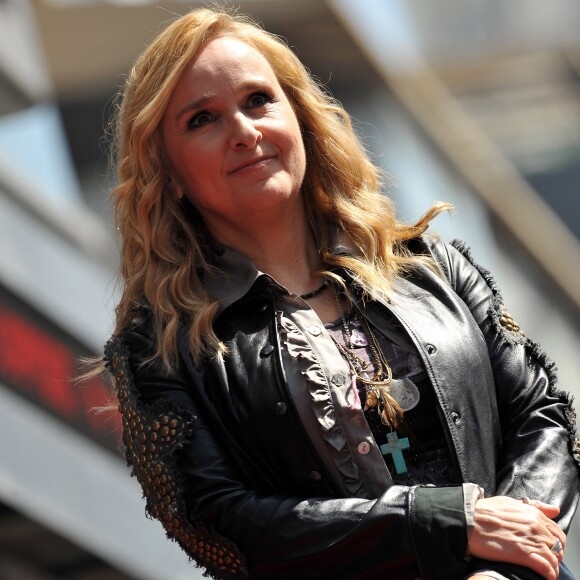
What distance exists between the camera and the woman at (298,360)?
2.20 m

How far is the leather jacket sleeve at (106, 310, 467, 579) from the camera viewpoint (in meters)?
2.15

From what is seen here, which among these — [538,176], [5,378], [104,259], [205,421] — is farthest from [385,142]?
[205,421]

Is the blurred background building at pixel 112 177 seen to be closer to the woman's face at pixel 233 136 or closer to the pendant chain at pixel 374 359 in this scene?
the woman's face at pixel 233 136

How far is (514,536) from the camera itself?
84.8 inches

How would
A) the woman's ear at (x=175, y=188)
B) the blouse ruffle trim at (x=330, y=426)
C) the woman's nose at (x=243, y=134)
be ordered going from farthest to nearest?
1. the woman's ear at (x=175, y=188)
2. the woman's nose at (x=243, y=134)
3. the blouse ruffle trim at (x=330, y=426)

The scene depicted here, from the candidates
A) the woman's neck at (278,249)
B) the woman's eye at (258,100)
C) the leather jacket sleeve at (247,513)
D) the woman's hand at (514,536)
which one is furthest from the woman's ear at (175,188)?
the woman's hand at (514,536)

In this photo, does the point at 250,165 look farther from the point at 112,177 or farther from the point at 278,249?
the point at 112,177

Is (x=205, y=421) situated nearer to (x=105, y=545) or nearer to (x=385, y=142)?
(x=105, y=545)

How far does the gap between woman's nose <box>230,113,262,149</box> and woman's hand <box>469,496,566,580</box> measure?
2.81ft

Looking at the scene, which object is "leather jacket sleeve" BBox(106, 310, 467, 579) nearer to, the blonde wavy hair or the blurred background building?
the blonde wavy hair

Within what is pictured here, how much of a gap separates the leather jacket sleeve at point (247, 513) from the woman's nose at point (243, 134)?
0.45 m

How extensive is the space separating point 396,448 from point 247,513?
0.32 m

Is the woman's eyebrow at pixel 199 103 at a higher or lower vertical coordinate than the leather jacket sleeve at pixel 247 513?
higher

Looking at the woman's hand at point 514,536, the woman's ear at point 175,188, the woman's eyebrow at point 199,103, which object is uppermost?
the woman's eyebrow at point 199,103
